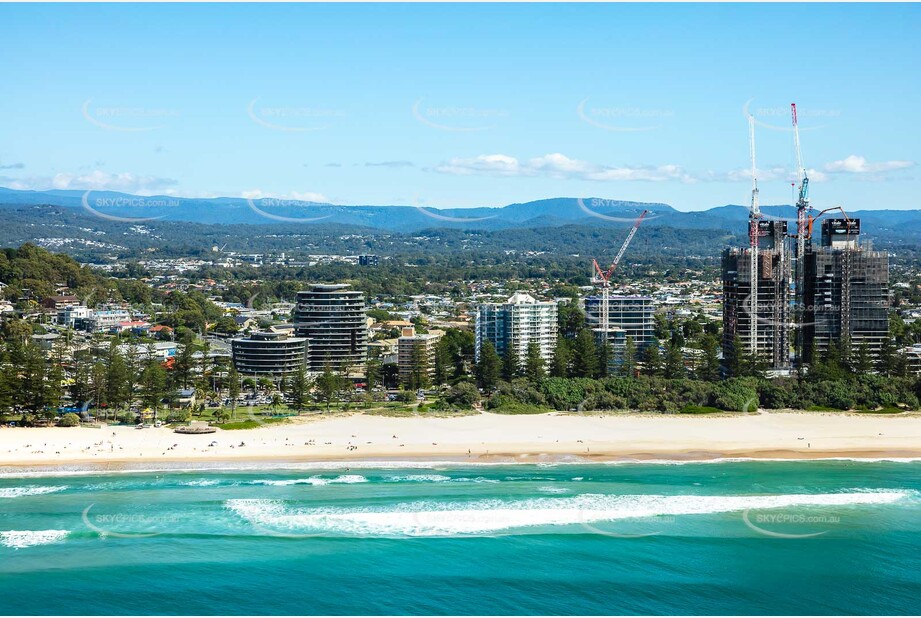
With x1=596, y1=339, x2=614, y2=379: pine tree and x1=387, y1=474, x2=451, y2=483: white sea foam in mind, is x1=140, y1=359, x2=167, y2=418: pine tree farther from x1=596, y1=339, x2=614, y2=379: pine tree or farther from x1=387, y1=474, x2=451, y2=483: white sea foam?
x1=596, y1=339, x2=614, y2=379: pine tree

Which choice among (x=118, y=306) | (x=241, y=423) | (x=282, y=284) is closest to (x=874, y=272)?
(x=241, y=423)

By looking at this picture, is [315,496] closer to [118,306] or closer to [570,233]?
[118,306]

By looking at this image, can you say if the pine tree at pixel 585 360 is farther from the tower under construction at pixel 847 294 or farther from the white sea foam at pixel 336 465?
the white sea foam at pixel 336 465

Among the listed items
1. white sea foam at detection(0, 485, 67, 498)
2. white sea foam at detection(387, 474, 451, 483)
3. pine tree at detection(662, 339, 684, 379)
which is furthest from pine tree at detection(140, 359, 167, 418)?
pine tree at detection(662, 339, 684, 379)

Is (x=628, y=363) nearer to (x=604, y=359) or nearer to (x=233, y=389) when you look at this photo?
(x=604, y=359)

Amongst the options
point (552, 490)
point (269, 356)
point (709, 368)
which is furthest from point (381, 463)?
point (709, 368)

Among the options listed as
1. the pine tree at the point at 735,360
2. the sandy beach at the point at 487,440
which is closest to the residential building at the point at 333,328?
the sandy beach at the point at 487,440
